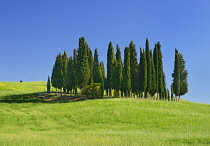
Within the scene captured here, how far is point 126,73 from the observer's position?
6044 centimetres

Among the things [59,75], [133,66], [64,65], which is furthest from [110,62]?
[59,75]

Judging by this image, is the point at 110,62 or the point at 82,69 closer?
the point at 82,69

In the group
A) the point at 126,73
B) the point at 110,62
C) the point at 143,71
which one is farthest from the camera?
the point at 110,62

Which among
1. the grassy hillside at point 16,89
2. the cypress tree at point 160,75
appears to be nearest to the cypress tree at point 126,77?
the cypress tree at point 160,75

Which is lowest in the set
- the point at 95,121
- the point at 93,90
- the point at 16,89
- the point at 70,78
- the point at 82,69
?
the point at 95,121

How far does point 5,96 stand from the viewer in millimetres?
64562

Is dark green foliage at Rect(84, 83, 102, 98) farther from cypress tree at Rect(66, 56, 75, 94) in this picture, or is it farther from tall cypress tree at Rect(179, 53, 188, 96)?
tall cypress tree at Rect(179, 53, 188, 96)

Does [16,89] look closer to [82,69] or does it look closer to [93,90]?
[82,69]

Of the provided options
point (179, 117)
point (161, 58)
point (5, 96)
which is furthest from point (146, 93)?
point (5, 96)

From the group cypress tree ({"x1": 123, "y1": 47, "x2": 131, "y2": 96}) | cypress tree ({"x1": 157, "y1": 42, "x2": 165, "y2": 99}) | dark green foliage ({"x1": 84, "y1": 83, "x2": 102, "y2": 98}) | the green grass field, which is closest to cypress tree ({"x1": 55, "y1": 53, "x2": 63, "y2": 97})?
dark green foliage ({"x1": 84, "y1": 83, "x2": 102, "y2": 98})

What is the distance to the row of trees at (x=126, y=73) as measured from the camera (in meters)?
61.8

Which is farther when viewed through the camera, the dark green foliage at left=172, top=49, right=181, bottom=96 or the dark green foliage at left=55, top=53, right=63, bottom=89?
the dark green foliage at left=172, top=49, right=181, bottom=96

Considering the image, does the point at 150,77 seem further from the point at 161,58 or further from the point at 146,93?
the point at 161,58

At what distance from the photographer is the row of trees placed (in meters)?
61.8
